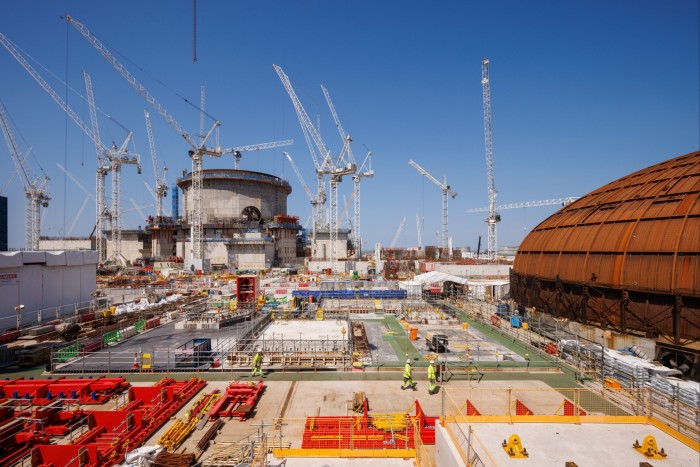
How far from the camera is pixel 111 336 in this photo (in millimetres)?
26906

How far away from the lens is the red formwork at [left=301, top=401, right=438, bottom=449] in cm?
1173

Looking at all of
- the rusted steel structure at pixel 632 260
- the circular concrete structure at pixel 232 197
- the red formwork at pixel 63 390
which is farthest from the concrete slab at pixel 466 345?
the circular concrete structure at pixel 232 197

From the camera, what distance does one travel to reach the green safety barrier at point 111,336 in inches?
1044

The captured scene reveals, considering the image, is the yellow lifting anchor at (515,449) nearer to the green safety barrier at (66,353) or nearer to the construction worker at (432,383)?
the construction worker at (432,383)

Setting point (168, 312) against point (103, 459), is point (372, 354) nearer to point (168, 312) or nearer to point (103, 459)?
point (103, 459)

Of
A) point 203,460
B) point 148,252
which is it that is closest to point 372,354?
point 203,460

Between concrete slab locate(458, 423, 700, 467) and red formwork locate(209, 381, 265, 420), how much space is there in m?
10.7

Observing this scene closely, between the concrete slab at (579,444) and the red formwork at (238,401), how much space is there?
1067cm

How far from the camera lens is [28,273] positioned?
104ft

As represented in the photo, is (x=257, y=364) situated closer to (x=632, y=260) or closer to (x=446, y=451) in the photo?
(x=446, y=451)

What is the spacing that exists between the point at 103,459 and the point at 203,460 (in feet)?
10.8

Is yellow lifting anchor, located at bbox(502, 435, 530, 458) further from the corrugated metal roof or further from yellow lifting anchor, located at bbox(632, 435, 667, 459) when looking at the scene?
the corrugated metal roof

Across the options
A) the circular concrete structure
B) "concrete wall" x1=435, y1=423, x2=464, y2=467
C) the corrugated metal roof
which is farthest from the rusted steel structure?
the circular concrete structure

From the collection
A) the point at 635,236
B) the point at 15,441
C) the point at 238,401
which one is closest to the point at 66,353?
the point at 15,441
